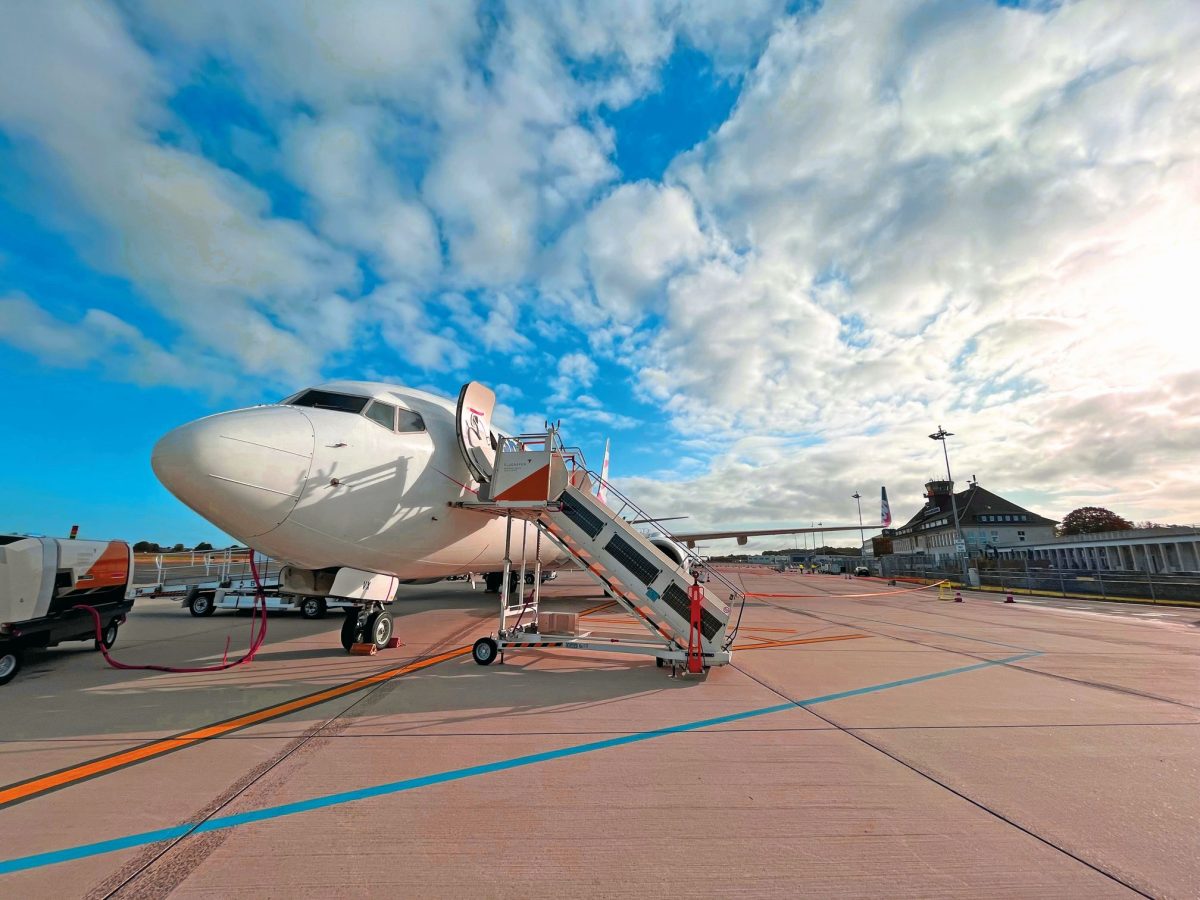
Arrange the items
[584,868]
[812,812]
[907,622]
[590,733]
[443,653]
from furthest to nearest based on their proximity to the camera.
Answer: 1. [907,622]
2. [443,653]
3. [590,733]
4. [812,812]
5. [584,868]

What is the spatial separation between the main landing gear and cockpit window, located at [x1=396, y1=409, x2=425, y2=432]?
3155 millimetres

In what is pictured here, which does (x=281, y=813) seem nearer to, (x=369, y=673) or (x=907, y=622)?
(x=369, y=673)

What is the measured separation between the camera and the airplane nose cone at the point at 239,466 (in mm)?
6379

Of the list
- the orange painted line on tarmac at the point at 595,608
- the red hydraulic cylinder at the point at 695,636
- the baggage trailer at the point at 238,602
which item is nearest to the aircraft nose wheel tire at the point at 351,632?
the red hydraulic cylinder at the point at 695,636

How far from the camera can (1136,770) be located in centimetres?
418

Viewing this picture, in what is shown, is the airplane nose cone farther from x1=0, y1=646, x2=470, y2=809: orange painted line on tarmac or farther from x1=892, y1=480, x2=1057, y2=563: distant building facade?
x1=892, y1=480, x2=1057, y2=563: distant building facade

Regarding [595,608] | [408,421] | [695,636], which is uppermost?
[408,421]

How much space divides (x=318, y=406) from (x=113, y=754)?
4.98 meters

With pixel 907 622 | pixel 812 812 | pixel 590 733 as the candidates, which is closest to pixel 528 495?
pixel 590 733

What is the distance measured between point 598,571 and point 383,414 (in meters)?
4.32

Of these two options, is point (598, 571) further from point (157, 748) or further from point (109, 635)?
point (109, 635)

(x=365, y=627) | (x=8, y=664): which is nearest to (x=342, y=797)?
(x=365, y=627)

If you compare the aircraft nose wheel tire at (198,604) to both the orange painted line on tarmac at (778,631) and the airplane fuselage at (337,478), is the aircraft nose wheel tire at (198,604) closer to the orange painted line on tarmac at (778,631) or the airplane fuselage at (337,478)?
the airplane fuselage at (337,478)

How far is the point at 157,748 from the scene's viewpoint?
4.71 metres
